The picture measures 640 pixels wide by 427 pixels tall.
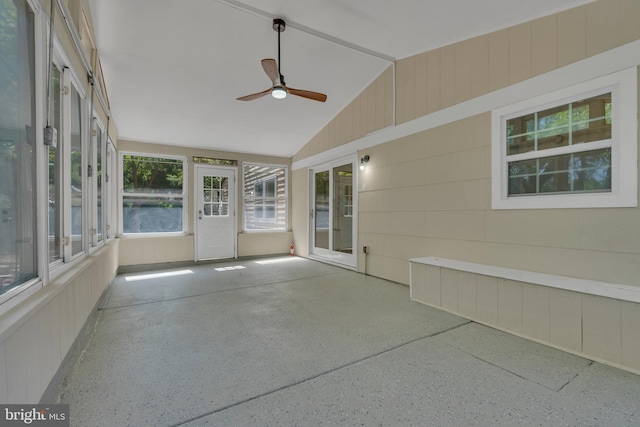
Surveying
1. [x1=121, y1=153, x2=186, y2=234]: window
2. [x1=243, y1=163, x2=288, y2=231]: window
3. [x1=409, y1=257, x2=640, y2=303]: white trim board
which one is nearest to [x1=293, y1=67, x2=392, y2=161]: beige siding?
[x1=243, y1=163, x2=288, y2=231]: window

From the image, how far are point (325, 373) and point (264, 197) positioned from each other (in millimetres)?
5570

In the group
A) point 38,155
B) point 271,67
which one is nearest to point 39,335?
point 38,155

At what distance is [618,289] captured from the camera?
7.30 feet

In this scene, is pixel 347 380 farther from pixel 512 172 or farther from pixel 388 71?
pixel 388 71

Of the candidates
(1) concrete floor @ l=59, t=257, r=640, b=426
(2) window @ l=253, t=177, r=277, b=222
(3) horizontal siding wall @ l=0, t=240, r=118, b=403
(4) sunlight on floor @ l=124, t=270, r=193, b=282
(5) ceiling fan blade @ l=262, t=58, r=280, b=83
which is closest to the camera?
(3) horizontal siding wall @ l=0, t=240, r=118, b=403

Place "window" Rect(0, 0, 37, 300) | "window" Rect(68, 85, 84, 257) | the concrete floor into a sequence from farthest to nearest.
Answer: "window" Rect(68, 85, 84, 257) → the concrete floor → "window" Rect(0, 0, 37, 300)

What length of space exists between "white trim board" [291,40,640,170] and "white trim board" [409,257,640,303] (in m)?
1.78

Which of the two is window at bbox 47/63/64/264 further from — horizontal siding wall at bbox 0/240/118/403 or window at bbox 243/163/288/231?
window at bbox 243/163/288/231

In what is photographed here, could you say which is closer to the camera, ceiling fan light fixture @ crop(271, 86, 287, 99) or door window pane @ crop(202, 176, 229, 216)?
ceiling fan light fixture @ crop(271, 86, 287, 99)

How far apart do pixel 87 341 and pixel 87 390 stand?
0.89 meters

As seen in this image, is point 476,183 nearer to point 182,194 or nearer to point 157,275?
point 157,275

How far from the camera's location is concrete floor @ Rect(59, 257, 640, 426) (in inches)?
63.6

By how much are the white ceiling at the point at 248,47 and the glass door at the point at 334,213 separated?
1.29 m

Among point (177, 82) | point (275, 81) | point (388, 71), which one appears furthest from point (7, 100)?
point (388, 71)
